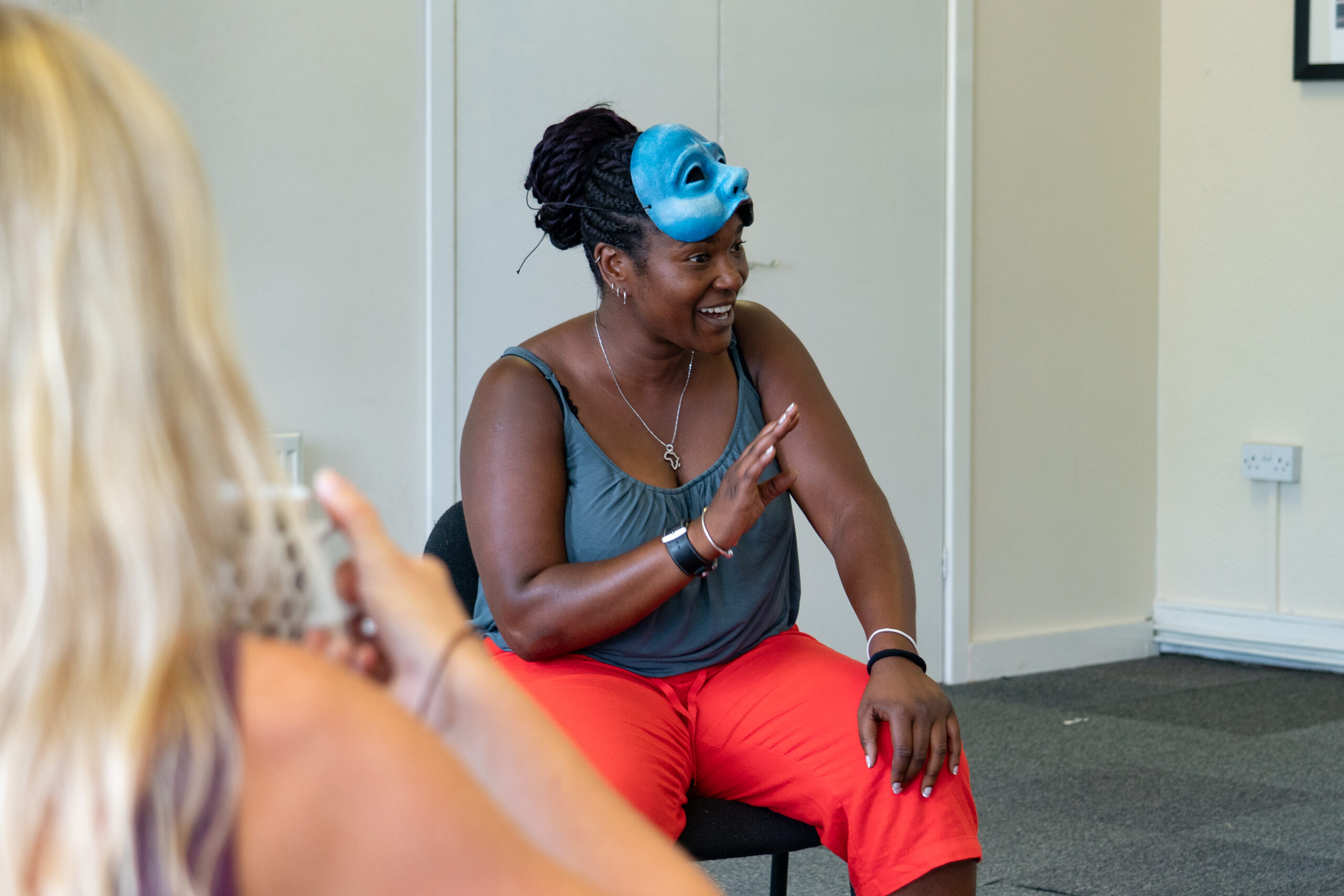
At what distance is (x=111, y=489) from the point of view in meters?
0.50

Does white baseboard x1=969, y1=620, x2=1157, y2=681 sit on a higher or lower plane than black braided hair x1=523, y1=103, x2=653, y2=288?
lower

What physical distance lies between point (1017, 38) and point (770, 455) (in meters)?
2.96

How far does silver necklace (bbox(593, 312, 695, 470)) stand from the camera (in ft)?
5.48

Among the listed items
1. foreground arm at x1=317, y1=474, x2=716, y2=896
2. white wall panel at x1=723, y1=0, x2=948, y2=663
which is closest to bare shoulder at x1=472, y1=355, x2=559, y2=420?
foreground arm at x1=317, y1=474, x2=716, y2=896

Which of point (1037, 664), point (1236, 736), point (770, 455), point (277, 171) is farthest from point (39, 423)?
point (1037, 664)

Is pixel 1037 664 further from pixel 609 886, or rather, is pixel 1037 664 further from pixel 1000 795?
pixel 609 886

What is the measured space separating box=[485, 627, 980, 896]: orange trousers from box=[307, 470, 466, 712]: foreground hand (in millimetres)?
743

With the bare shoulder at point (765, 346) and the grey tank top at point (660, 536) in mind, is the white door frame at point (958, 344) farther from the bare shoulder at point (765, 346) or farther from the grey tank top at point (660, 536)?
the grey tank top at point (660, 536)

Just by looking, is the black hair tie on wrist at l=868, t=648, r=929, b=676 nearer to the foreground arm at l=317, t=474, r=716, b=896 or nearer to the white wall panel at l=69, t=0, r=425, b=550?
the foreground arm at l=317, t=474, r=716, b=896

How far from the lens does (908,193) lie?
146 inches

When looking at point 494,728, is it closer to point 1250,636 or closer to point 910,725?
point 910,725

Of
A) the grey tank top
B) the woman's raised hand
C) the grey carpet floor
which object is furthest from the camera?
the grey carpet floor

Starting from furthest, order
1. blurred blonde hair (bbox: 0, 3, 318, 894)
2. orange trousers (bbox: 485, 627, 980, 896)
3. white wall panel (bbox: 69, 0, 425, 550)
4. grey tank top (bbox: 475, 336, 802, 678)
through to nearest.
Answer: white wall panel (bbox: 69, 0, 425, 550) → grey tank top (bbox: 475, 336, 802, 678) → orange trousers (bbox: 485, 627, 980, 896) → blurred blonde hair (bbox: 0, 3, 318, 894)

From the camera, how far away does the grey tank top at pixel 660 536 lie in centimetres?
155
